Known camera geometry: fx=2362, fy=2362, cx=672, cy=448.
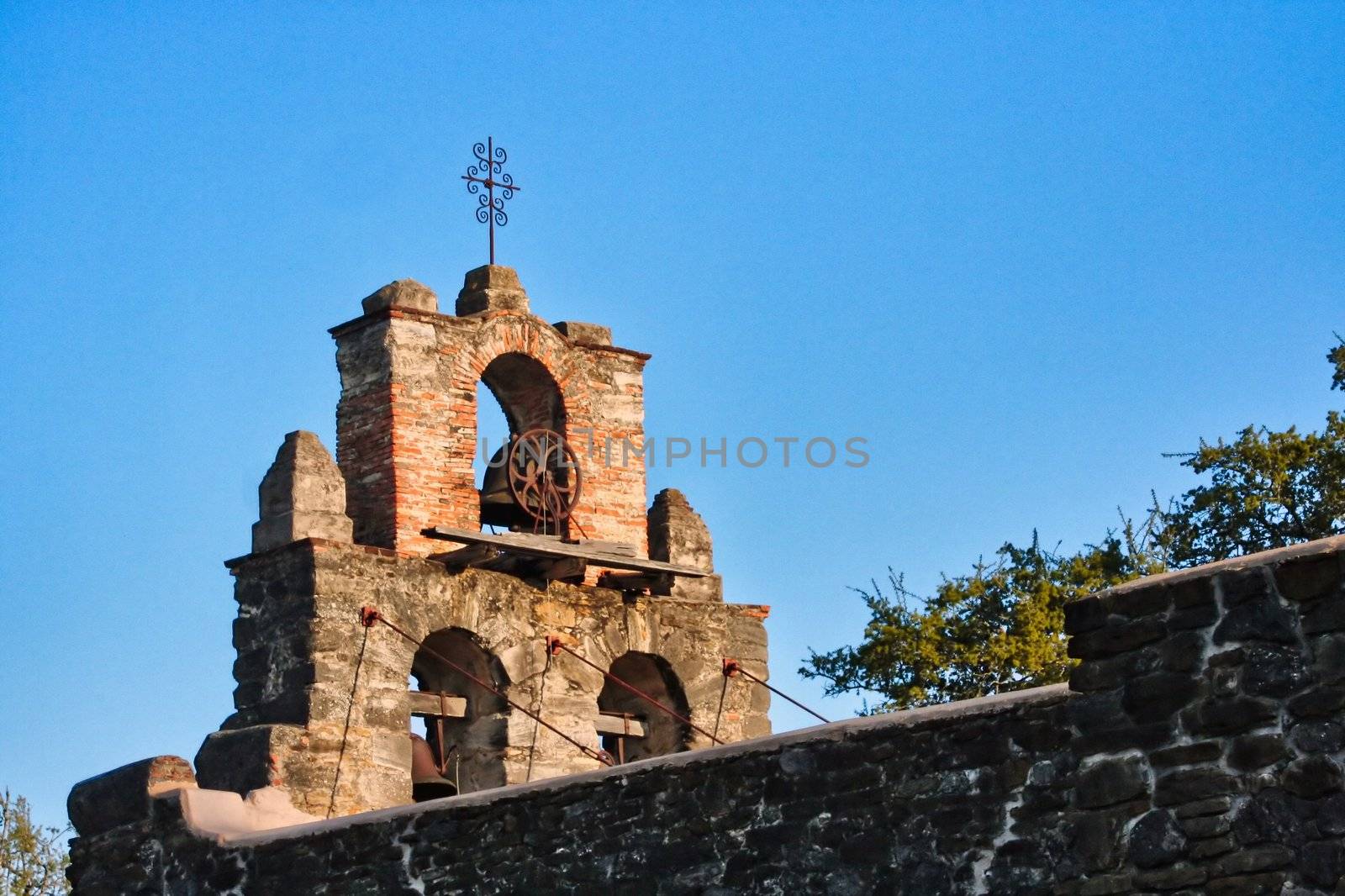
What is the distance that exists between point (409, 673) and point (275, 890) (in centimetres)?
251

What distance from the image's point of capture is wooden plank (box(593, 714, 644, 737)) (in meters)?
13.8

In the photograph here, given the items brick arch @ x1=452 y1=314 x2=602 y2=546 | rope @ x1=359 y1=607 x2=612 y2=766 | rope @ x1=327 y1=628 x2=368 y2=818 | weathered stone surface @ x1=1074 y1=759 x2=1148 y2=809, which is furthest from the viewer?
brick arch @ x1=452 y1=314 x2=602 y2=546

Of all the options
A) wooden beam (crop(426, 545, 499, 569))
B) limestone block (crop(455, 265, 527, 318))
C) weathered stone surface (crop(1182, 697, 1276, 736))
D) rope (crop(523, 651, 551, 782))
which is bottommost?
weathered stone surface (crop(1182, 697, 1276, 736))

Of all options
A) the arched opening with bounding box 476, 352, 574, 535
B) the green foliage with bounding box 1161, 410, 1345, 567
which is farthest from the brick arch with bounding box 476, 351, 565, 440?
the green foliage with bounding box 1161, 410, 1345, 567

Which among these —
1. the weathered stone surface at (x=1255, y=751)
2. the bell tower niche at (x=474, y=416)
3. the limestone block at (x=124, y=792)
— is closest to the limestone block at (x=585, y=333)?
the bell tower niche at (x=474, y=416)

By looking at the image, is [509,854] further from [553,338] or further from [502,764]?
[553,338]

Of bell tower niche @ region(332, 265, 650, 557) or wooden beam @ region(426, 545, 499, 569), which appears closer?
wooden beam @ region(426, 545, 499, 569)

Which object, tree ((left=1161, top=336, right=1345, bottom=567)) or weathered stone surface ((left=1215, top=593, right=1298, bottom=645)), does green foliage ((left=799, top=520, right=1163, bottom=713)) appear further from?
weathered stone surface ((left=1215, top=593, right=1298, bottom=645))

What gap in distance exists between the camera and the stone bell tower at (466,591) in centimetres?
1248

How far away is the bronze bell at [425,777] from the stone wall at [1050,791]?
2876 millimetres

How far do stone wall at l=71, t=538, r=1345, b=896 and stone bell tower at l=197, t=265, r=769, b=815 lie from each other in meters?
2.63

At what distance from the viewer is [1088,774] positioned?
26.6ft

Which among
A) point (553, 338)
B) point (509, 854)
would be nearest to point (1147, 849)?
point (509, 854)

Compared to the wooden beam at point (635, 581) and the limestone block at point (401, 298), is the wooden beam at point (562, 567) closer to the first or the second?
the wooden beam at point (635, 581)
